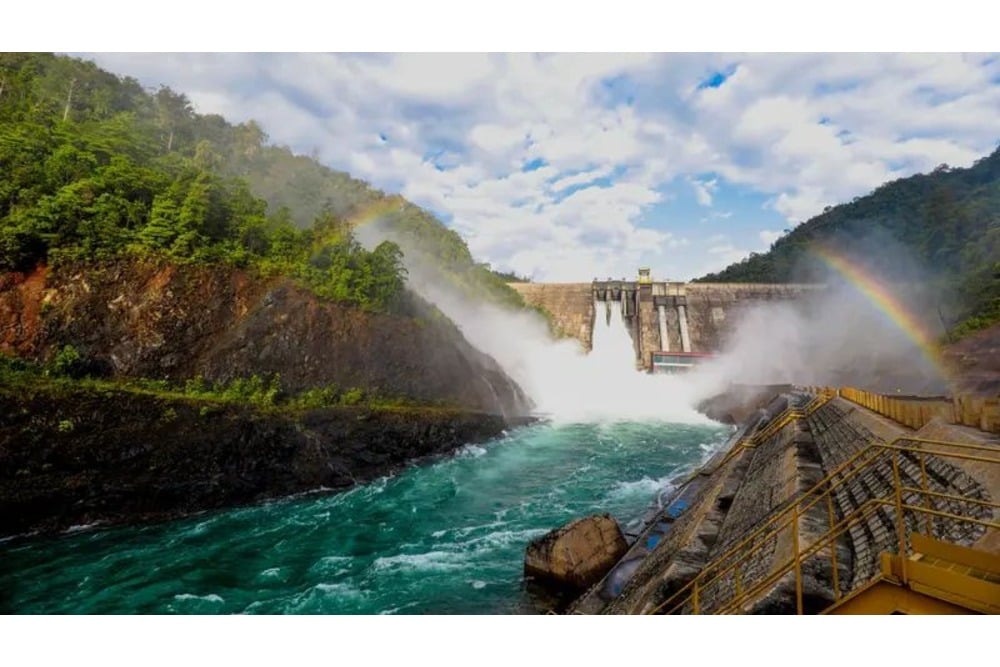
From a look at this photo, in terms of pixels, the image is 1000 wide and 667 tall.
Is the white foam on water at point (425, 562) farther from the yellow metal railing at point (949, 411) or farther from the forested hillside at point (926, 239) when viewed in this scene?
the forested hillside at point (926, 239)

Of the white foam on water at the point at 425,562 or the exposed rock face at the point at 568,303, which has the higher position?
the exposed rock face at the point at 568,303

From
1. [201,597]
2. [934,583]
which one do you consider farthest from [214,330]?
[934,583]

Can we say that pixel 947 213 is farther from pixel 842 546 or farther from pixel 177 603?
pixel 177 603

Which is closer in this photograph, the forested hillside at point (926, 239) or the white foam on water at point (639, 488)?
the white foam on water at point (639, 488)

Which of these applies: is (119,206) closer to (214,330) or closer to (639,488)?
(214,330)

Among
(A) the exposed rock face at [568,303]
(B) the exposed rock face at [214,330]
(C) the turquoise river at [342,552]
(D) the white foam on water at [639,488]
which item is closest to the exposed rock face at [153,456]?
(C) the turquoise river at [342,552]

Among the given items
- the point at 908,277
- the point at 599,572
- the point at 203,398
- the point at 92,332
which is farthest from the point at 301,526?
the point at 908,277
